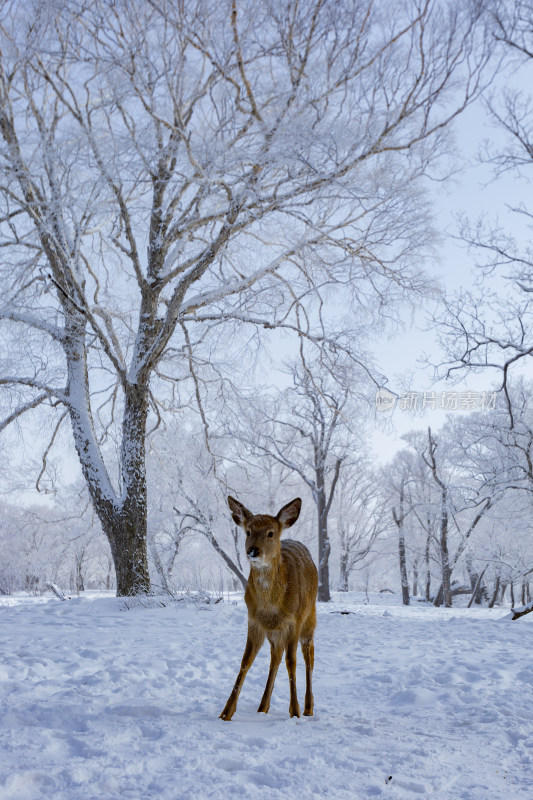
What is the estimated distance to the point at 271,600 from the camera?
12.8ft

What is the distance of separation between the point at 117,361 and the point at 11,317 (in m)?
2.01

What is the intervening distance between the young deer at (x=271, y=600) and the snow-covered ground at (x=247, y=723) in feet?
0.67

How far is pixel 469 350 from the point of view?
15.8m

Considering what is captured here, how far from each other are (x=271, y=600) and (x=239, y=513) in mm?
600

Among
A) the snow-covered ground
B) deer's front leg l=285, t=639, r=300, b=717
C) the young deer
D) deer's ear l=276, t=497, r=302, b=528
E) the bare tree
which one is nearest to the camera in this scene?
the snow-covered ground

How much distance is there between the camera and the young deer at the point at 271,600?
3803 millimetres

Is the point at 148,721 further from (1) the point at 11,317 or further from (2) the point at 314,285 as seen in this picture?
(2) the point at 314,285

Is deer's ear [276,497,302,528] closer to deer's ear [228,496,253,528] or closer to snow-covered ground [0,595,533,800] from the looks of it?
deer's ear [228,496,253,528]

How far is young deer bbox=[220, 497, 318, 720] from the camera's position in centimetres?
380

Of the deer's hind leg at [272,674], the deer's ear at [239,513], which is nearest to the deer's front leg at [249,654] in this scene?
the deer's hind leg at [272,674]

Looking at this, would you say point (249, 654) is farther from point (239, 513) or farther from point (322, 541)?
point (322, 541)

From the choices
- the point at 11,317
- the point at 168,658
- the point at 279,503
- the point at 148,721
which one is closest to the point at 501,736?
the point at 148,721

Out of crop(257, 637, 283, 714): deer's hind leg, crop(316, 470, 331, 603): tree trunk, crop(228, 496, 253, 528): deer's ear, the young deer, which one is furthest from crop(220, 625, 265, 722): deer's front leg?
crop(316, 470, 331, 603): tree trunk

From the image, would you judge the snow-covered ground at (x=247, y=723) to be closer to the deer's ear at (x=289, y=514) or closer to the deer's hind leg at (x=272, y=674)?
the deer's hind leg at (x=272, y=674)
